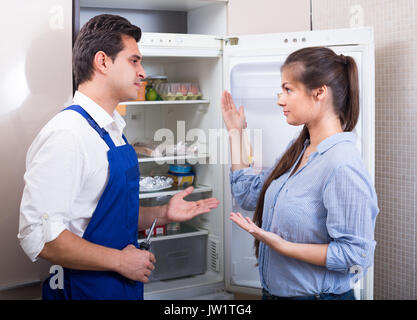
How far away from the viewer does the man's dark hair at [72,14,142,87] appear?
1.05 meters

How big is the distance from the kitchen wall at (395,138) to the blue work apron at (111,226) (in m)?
0.89

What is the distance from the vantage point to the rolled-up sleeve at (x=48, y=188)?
92 cm

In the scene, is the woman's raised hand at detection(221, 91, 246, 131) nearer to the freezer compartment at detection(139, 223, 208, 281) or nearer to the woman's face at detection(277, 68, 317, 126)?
the woman's face at detection(277, 68, 317, 126)

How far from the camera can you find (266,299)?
3.75ft

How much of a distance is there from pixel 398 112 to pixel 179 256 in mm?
1035

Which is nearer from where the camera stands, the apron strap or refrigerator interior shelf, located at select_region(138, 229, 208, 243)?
the apron strap

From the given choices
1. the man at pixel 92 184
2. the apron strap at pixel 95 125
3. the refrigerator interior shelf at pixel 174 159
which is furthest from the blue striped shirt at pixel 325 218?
the refrigerator interior shelf at pixel 174 159

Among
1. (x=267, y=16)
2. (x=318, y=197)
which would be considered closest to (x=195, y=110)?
(x=267, y=16)

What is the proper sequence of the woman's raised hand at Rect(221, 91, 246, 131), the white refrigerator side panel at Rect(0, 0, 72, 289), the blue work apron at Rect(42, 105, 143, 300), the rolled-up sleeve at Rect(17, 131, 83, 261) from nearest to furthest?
the rolled-up sleeve at Rect(17, 131, 83, 261), the blue work apron at Rect(42, 105, 143, 300), the white refrigerator side panel at Rect(0, 0, 72, 289), the woman's raised hand at Rect(221, 91, 246, 131)

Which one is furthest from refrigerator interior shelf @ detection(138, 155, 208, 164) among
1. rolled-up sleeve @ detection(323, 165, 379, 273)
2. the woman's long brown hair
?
rolled-up sleeve @ detection(323, 165, 379, 273)

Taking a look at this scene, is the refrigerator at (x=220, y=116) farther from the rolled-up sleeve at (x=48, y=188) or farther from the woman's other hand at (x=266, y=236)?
the rolled-up sleeve at (x=48, y=188)

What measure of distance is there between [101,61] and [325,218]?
647 millimetres

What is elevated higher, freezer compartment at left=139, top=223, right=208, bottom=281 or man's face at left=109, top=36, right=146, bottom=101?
man's face at left=109, top=36, right=146, bottom=101

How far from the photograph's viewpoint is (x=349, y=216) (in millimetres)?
985
